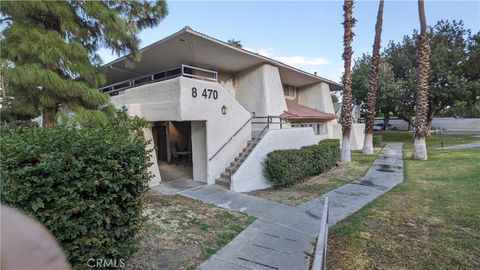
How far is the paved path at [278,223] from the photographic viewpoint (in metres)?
4.70

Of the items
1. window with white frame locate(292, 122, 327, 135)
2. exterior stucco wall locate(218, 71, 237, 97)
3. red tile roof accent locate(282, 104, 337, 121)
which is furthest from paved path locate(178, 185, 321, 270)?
window with white frame locate(292, 122, 327, 135)

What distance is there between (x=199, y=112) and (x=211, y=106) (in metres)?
0.65

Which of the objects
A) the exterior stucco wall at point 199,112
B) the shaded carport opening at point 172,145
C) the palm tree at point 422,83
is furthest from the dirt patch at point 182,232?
the palm tree at point 422,83

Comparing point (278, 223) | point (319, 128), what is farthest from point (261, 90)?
point (278, 223)

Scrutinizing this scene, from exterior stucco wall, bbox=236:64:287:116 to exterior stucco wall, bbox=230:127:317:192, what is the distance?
11.6 feet

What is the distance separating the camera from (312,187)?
33.6 ft

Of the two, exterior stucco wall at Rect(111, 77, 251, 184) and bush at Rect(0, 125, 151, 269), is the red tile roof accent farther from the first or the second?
bush at Rect(0, 125, 151, 269)

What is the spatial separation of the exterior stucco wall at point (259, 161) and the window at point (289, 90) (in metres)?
9.32

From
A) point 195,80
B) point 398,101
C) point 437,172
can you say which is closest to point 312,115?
point 437,172

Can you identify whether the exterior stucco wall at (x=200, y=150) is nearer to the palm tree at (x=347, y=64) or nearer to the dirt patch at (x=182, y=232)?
the dirt patch at (x=182, y=232)

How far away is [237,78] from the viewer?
641 inches

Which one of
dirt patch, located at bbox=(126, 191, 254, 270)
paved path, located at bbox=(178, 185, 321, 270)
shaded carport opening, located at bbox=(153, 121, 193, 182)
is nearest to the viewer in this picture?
dirt patch, located at bbox=(126, 191, 254, 270)

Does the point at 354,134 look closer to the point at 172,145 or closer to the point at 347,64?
the point at 347,64

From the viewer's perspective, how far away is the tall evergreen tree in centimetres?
561
